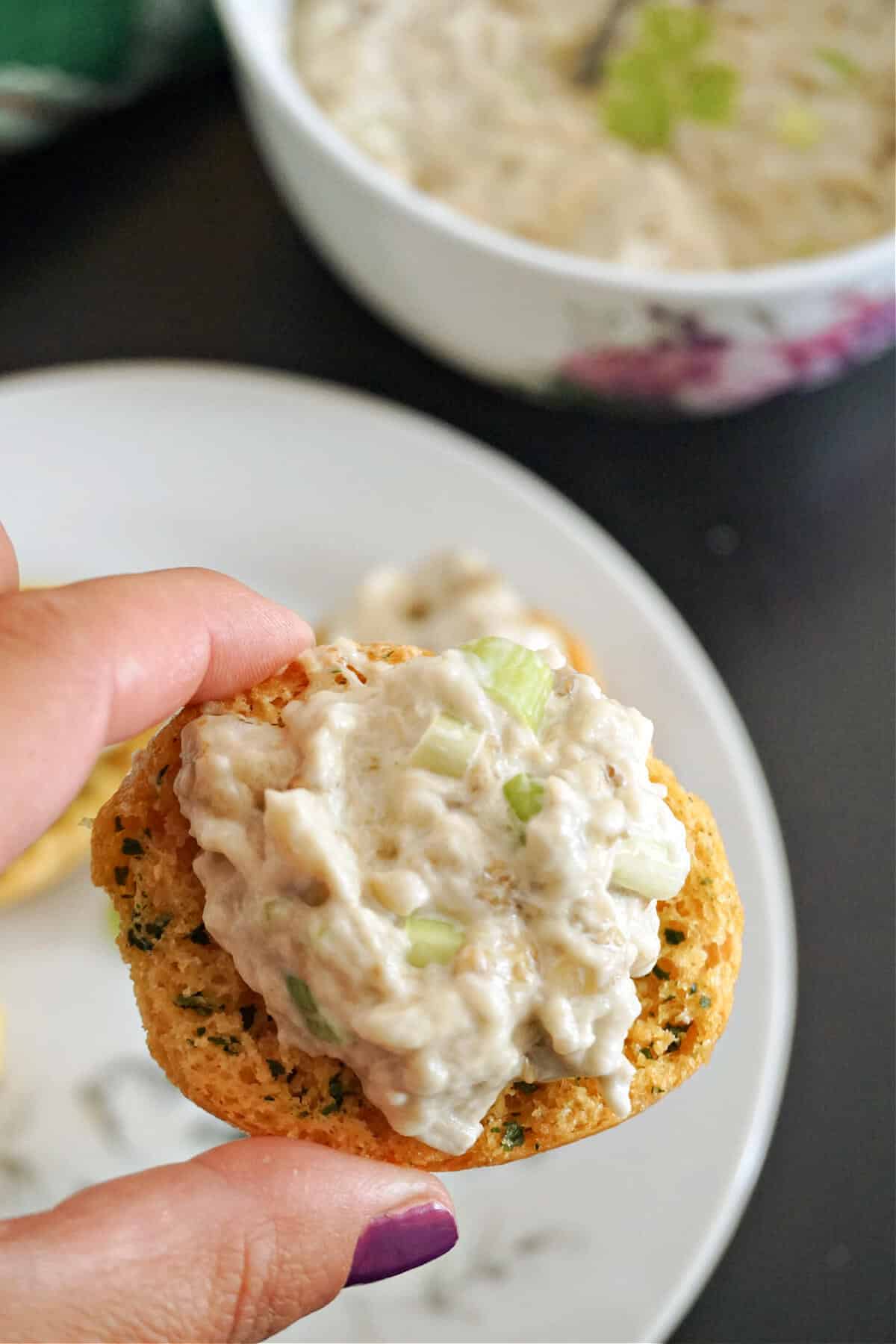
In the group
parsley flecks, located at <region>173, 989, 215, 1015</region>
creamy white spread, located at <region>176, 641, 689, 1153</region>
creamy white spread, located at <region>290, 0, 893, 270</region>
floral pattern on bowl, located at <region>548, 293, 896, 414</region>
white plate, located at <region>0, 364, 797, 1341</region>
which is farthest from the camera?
creamy white spread, located at <region>290, 0, 893, 270</region>

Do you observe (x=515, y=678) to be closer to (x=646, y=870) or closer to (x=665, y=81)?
(x=646, y=870)

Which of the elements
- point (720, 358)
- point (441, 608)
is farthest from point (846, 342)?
point (441, 608)

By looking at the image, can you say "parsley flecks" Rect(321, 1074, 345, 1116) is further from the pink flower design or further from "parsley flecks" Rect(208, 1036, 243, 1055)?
the pink flower design

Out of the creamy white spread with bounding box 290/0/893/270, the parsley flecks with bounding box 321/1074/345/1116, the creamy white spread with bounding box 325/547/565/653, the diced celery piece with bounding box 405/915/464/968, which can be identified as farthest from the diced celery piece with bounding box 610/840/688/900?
the creamy white spread with bounding box 290/0/893/270

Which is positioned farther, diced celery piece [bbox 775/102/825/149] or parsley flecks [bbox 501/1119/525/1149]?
diced celery piece [bbox 775/102/825/149]

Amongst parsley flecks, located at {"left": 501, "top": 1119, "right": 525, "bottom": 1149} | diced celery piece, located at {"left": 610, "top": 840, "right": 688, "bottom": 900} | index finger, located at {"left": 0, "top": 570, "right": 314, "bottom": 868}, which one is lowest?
parsley flecks, located at {"left": 501, "top": 1119, "right": 525, "bottom": 1149}

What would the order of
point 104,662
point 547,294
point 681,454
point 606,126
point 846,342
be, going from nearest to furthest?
point 104,662 < point 547,294 < point 846,342 < point 606,126 < point 681,454

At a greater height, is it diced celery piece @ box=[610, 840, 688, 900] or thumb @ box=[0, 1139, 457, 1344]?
diced celery piece @ box=[610, 840, 688, 900]

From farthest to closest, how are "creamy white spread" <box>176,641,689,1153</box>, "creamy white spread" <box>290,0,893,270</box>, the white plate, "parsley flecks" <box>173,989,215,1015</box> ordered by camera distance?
"creamy white spread" <box>290,0,893,270</box>
the white plate
"parsley flecks" <box>173,989,215,1015</box>
"creamy white spread" <box>176,641,689,1153</box>
